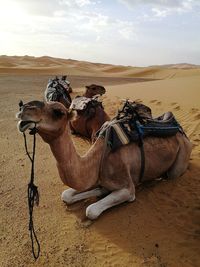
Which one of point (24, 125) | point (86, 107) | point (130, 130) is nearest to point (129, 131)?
point (130, 130)

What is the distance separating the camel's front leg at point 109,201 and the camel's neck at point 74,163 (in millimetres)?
234

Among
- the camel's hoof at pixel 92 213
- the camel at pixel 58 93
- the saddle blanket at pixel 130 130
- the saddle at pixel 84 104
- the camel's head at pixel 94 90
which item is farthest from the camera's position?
the camel's head at pixel 94 90

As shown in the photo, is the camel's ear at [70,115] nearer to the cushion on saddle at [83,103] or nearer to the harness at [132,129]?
the harness at [132,129]

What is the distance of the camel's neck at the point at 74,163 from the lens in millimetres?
3906

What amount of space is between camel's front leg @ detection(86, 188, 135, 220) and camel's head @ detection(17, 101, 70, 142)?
1.01 meters

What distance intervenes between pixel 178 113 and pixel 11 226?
6114mm

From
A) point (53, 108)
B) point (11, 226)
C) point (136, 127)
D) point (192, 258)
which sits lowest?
point (11, 226)

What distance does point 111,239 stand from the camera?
13.2 ft

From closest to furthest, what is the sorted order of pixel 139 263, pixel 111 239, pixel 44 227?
pixel 139 263 → pixel 111 239 → pixel 44 227

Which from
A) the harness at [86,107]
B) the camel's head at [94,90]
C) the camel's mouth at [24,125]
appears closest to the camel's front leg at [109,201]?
the camel's mouth at [24,125]

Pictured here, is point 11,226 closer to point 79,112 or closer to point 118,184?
point 118,184

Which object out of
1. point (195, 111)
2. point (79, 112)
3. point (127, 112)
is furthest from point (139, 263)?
point (195, 111)

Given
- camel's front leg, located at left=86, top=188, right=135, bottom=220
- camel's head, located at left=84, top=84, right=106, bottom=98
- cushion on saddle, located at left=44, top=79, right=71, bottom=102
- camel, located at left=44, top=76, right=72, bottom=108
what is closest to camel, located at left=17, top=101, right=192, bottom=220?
camel's front leg, located at left=86, top=188, right=135, bottom=220

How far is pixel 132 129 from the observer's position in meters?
4.90
